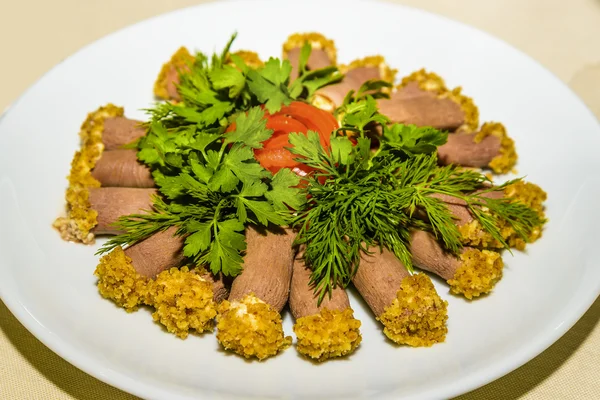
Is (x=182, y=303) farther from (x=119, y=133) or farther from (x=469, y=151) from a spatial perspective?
(x=469, y=151)

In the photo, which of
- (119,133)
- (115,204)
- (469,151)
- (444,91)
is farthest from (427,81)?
(115,204)

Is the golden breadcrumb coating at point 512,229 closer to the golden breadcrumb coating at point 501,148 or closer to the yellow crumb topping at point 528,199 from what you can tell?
the yellow crumb topping at point 528,199

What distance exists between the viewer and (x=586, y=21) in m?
5.09

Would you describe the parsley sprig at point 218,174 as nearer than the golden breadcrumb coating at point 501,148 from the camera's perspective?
Yes

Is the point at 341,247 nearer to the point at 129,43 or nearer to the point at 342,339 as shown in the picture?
the point at 342,339

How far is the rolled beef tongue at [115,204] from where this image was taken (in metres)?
3.07

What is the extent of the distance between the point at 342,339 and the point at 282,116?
1222 mm

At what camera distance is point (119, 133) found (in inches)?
136

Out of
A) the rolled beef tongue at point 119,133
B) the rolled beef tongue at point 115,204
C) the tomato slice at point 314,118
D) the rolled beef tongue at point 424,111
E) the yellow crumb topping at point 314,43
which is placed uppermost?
the yellow crumb topping at point 314,43

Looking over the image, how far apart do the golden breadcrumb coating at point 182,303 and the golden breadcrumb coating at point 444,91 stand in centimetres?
186

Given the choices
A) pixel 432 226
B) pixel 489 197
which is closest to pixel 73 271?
pixel 432 226

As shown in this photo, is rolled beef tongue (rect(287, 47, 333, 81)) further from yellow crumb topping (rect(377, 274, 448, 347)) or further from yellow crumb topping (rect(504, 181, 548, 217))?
yellow crumb topping (rect(377, 274, 448, 347))

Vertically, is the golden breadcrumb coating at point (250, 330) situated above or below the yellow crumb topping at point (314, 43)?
below

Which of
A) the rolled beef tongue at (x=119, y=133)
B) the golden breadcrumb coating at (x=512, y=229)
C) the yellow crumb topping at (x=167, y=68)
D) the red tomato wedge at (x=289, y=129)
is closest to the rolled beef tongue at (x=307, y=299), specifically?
the red tomato wedge at (x=289, y=129)
